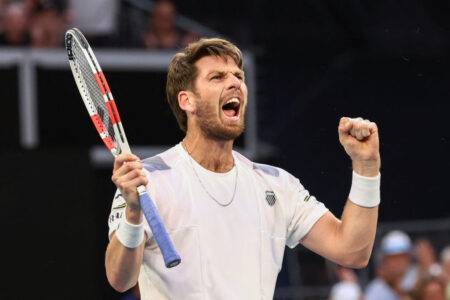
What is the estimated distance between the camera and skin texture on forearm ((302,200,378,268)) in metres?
5.39

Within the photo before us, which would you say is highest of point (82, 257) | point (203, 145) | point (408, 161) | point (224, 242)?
point (203, 145)

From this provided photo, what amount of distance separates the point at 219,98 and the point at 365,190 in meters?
0.74

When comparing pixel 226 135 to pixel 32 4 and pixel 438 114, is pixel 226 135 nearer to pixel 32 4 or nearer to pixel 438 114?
pixel 32 4

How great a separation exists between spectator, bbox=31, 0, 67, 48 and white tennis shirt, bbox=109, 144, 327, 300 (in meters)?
7.98

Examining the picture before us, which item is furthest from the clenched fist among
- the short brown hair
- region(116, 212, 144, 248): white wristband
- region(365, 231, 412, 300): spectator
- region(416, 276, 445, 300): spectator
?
region(365, 231, 412, 300): spectator

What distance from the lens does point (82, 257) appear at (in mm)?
9477

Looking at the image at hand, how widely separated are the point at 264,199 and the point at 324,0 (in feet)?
45.6

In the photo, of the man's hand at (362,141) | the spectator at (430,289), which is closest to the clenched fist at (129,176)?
the man's hand at (362,141)

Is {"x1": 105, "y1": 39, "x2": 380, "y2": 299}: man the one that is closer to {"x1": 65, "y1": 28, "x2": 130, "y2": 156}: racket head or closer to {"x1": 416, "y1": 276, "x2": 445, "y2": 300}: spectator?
{"x1": 65, "y1": 28, "x2": 130, "y2": 156}: racket head

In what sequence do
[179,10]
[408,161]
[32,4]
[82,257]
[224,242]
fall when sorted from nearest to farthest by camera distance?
[224,242] < [82,257] < [32,4] < [179,10] < [408,161]

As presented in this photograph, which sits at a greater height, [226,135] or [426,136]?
[226,135]

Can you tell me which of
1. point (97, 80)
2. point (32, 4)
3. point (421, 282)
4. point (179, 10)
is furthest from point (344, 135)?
point (179, 10)

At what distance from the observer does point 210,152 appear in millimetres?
5473

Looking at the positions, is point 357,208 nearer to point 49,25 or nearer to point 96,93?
point 96,93
